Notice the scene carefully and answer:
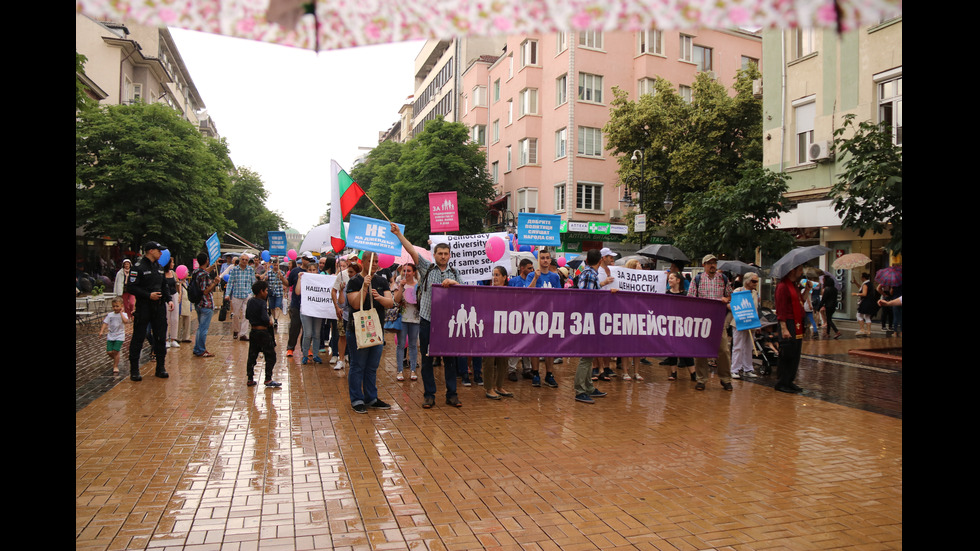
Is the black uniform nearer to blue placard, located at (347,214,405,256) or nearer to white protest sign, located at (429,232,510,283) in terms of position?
blue placard, located at (347,214,405,256)

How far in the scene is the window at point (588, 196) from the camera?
37719 millimetres

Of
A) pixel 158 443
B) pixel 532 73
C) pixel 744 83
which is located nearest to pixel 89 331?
pixel 158 443

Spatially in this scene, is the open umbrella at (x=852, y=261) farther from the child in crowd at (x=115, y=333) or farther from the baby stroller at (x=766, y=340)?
the child in crowd at (x=115, y=333)

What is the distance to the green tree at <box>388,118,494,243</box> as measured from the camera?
41875mm

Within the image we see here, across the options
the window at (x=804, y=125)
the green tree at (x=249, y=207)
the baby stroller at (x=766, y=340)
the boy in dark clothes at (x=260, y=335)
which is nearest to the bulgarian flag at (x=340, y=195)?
the boy in dark clothes at (x=260, y=335)

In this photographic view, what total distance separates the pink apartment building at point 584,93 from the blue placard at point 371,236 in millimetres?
26650

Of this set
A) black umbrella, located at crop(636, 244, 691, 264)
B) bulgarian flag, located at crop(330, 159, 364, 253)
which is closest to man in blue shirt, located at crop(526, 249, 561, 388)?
bulgarian flag, located at crop(330, 159, 364, 253)

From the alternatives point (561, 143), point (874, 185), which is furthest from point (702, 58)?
point (874, 185)

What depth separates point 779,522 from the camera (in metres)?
4.35

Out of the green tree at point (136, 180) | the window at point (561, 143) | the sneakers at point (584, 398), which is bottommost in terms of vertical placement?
the sneakers at point (584, 398)
